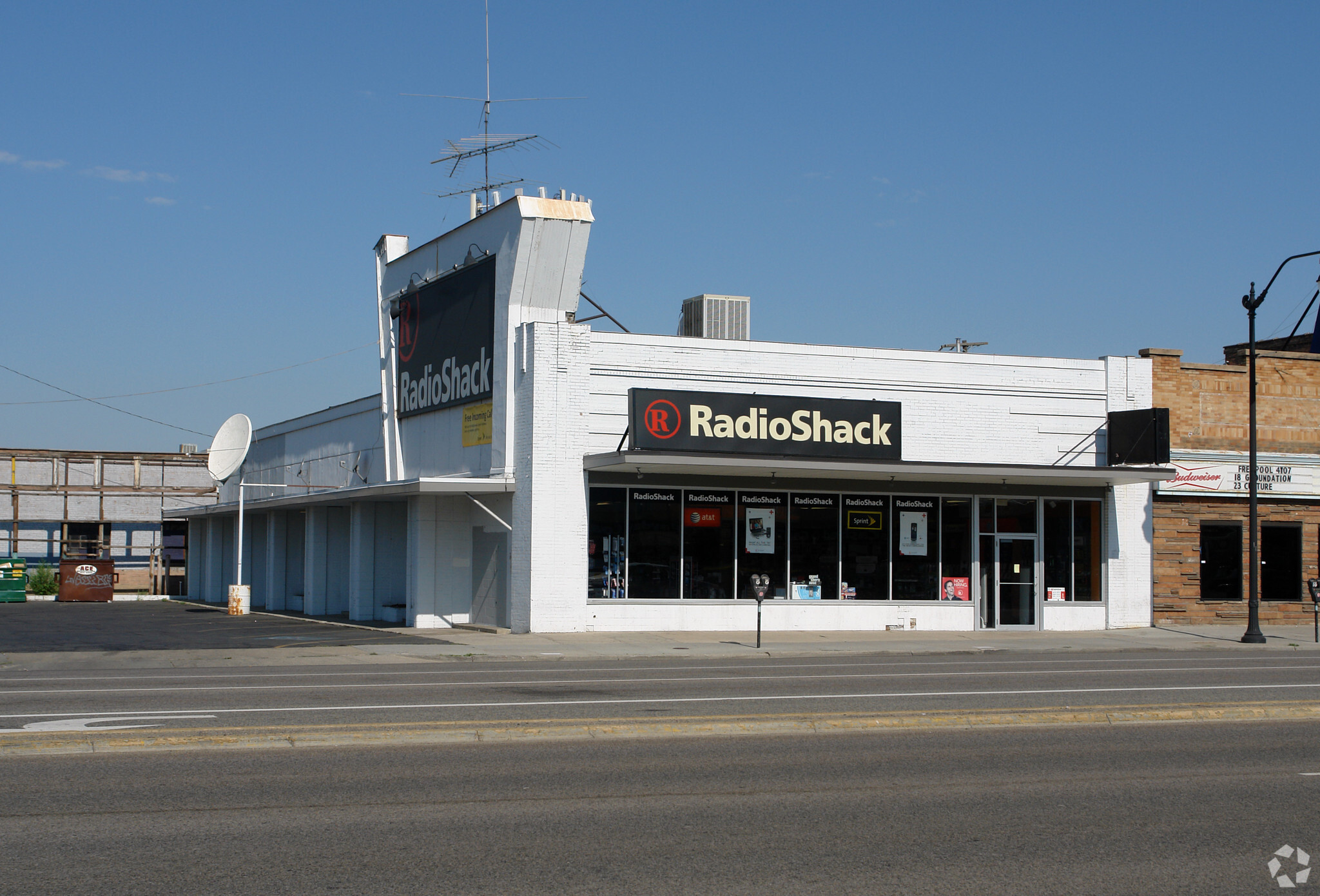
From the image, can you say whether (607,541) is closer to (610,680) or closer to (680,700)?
(610,680)

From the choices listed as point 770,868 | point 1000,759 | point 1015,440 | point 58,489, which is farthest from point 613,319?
point 58,489

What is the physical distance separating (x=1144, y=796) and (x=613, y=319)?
21.2m

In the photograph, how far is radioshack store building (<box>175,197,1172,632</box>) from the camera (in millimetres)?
26500

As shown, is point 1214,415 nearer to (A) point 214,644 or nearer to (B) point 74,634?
(A) point 214,644

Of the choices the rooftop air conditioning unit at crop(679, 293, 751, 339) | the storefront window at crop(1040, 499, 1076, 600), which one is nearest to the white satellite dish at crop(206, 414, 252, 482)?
the rooftop air conditioning unit at crop(679, 293, 751, 339)

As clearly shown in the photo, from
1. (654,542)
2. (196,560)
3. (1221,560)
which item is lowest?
(196,560)

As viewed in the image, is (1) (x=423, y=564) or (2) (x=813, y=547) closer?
(2) (x=813, y=547)

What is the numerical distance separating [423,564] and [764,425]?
28.2 feet

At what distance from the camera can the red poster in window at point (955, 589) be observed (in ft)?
94.4

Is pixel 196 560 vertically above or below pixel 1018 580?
below

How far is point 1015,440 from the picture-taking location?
96.1 ft

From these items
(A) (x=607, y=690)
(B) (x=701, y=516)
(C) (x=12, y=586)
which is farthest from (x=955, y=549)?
(C) (x=12, y=586)

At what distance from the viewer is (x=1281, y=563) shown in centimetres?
3105

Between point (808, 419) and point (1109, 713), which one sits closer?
point (1109, 713)
